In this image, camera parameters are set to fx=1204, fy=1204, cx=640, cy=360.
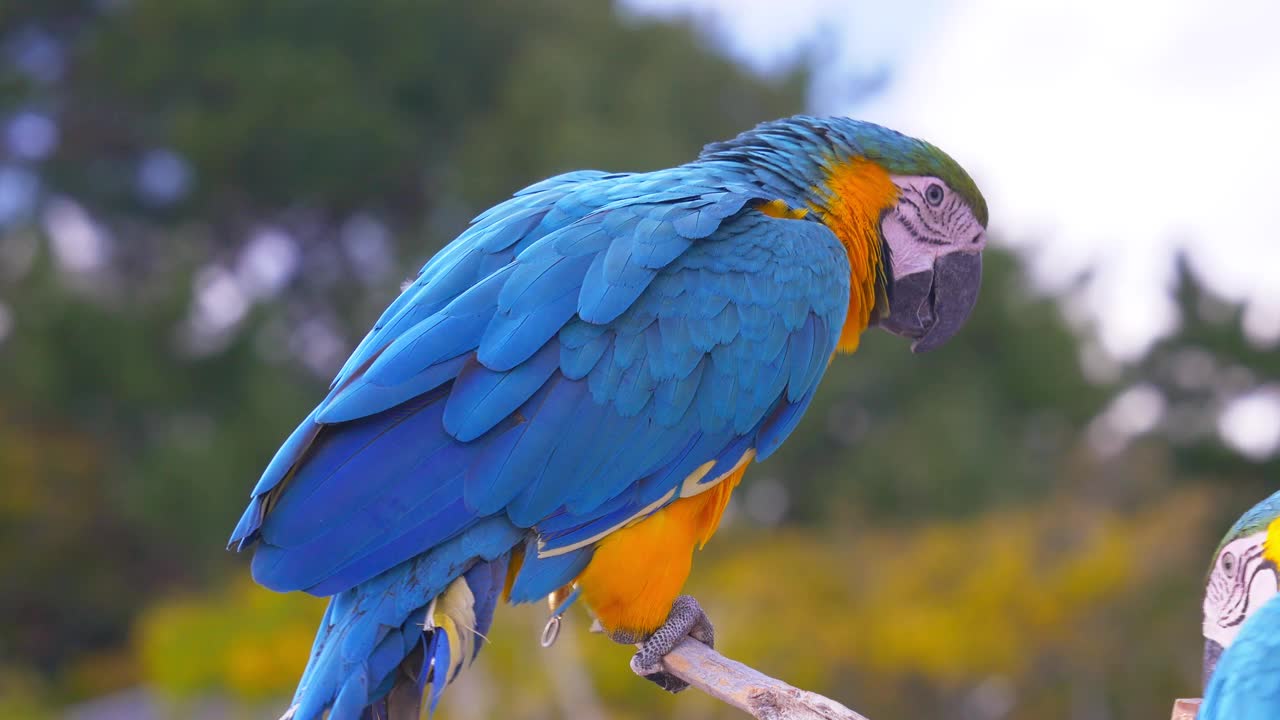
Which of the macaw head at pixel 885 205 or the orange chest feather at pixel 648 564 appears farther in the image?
the macaw head at pixel 885 205

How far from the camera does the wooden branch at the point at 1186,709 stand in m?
1.81

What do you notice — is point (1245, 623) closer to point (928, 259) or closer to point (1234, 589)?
point (1234, 589)

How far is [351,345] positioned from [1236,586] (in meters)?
10.5

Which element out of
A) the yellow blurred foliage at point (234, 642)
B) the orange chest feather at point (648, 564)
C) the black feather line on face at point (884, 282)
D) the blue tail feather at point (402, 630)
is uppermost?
the black feather line on face at point (884, 282)

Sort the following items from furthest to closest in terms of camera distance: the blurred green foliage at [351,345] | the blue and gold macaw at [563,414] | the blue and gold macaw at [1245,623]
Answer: the blurred green foliage at [351,345], the blue and gold macaw at [563,414], the blue and gold macaw at [1245,623]

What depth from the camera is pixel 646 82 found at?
34.6 feet

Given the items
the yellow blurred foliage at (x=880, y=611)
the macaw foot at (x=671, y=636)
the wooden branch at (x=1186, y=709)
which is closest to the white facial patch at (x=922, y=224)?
the macaw foot at (x=671, y=636)

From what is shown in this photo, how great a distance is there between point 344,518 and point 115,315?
10.2 metres

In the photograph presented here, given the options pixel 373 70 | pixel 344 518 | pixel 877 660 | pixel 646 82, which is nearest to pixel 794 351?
pixel 344 518

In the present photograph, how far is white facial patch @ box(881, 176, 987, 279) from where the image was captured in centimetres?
238

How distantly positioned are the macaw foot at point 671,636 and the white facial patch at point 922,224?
0.78 metres

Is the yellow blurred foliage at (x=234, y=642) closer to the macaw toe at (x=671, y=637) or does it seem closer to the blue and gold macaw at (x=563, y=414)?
the macaw toe at (x=671, y=637)

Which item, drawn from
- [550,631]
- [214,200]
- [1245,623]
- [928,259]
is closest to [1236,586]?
[1245,623]

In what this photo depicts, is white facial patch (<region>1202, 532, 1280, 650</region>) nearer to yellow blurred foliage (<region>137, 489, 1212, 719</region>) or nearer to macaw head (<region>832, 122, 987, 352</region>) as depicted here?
macaw head (<region>832, 122, 987, 352</region>)
